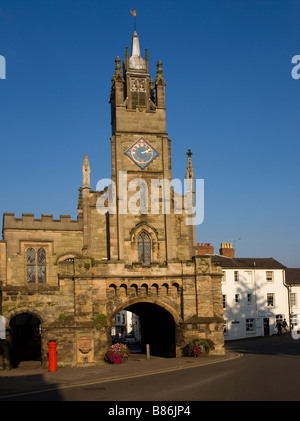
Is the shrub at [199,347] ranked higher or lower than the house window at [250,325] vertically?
higher

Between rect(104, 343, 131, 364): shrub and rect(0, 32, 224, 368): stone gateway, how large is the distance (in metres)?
0.63

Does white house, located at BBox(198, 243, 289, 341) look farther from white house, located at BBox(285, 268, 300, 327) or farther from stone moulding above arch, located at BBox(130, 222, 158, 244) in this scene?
stone moulding above arch, located at BBox(130, 222, 158, 244)

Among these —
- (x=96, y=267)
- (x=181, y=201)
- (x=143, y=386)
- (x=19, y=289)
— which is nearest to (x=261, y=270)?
(x=181, y=201)

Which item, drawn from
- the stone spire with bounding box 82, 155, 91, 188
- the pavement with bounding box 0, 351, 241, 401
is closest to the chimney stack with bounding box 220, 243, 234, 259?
the stone spire with bounding box 82, 155, 91, 188

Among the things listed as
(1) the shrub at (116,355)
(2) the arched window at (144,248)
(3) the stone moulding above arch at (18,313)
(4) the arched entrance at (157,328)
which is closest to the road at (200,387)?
(1) the shrub at (116,355)

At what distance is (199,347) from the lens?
109ft

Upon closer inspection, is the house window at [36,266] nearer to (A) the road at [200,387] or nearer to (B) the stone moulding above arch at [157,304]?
(B) the stone moulding above arch at [157,304]

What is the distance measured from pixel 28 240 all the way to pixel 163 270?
967 cm

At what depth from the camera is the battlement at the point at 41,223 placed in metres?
36.0

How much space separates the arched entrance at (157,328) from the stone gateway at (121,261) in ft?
0.45

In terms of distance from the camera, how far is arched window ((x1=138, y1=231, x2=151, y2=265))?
37.0 meters
